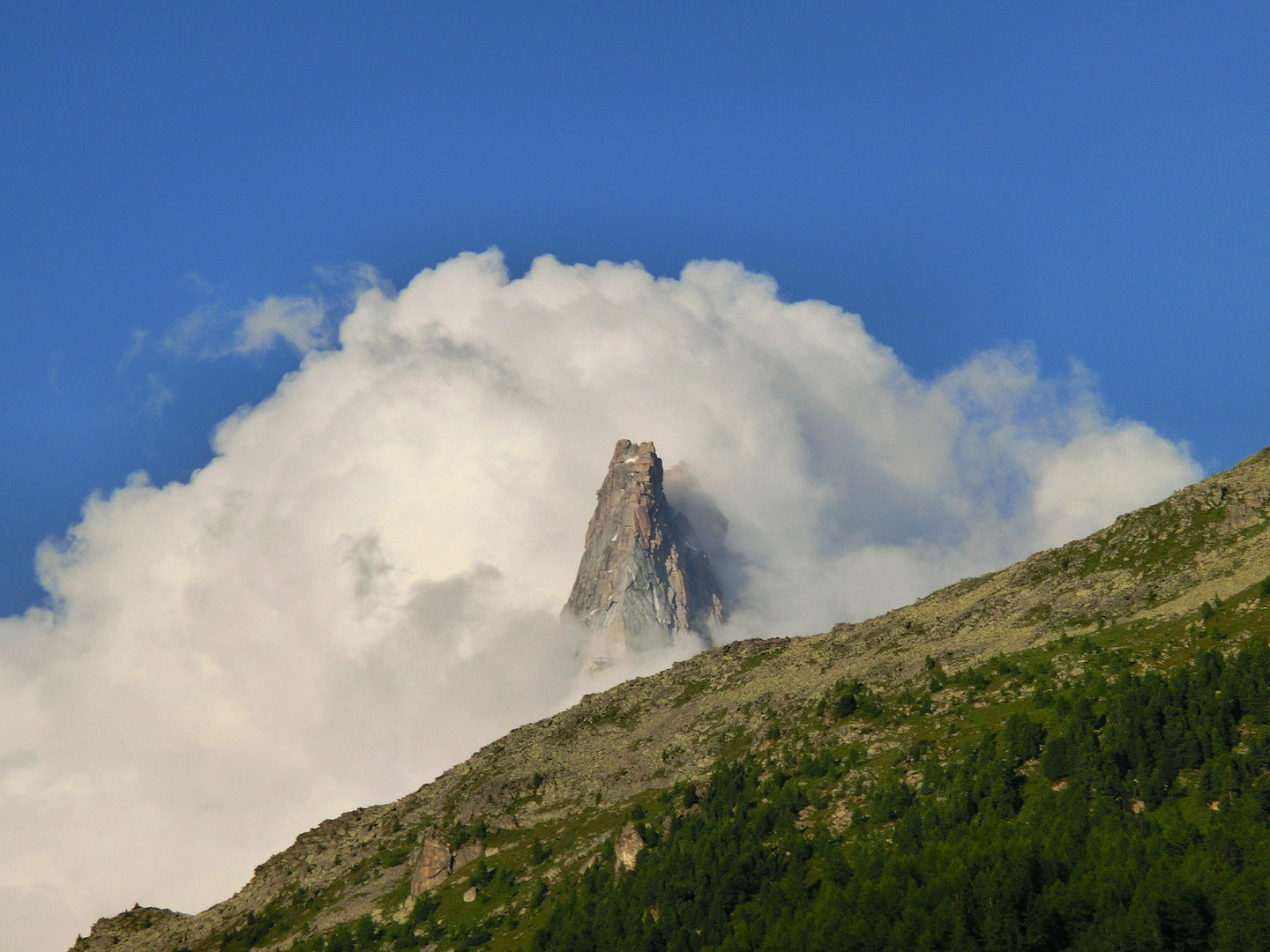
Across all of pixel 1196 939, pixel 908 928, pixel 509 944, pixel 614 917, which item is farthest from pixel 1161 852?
pixel 509 944

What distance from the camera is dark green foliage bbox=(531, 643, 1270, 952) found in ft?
484

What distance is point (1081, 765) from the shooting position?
175125mm

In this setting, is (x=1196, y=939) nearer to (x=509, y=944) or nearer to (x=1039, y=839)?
(x=1039, y=839)

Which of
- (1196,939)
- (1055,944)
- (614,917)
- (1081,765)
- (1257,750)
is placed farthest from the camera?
(614,917)

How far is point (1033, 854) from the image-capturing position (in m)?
161

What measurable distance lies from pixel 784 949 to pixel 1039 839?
1413 inches

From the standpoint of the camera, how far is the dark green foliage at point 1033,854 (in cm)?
14750

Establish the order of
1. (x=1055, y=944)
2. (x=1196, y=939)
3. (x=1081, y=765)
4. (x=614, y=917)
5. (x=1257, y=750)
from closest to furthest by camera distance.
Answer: (x=1196, y=939) → (x=1055, y=944) → (x=1257, y=750) → (x=1081, y=765) → (x=614, y=917)

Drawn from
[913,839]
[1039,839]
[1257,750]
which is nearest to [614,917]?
[913,839]

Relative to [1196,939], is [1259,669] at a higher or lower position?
higher

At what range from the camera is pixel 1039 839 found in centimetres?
16438

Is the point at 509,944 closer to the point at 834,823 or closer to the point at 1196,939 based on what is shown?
the point at 834,823

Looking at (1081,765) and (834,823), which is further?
(834,823)

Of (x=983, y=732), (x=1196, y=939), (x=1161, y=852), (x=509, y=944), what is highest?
(x=983, y=732)
